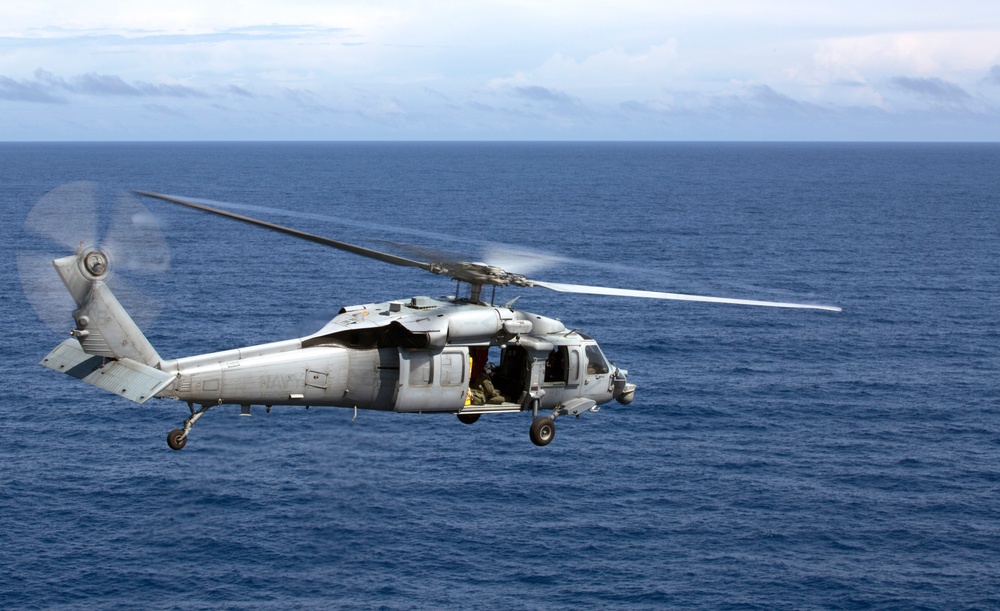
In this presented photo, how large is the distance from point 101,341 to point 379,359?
9310mm

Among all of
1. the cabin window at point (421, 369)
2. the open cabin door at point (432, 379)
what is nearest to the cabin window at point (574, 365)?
the open cabin door at point (432, 379)

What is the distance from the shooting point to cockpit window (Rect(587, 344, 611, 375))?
4394cm

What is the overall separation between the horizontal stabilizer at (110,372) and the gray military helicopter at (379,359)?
0.04 m

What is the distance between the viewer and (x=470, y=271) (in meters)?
38.3

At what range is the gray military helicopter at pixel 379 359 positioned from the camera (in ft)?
117

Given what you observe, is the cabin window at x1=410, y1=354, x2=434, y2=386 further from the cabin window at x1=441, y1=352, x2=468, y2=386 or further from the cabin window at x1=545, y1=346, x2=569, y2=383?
the cabin window at x1=545, y1=346, x2=569, y2=383

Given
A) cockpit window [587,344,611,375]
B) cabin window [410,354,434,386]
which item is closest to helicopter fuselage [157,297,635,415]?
cabin window [410,354,434,386]

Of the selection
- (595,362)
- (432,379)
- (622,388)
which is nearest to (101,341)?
(432,379)

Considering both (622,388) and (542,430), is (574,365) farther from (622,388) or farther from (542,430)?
(622,388)

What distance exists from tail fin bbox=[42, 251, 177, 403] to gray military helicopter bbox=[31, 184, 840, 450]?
3cm

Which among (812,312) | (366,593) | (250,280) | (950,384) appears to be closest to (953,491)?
(950,384)

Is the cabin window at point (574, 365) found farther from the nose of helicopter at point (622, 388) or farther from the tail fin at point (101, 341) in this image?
the tail fin at point (101, 341)

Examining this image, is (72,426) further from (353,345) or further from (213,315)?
(353,345)

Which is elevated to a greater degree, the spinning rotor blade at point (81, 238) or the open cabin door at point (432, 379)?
the spinning rotor blade at point (81, 238)
